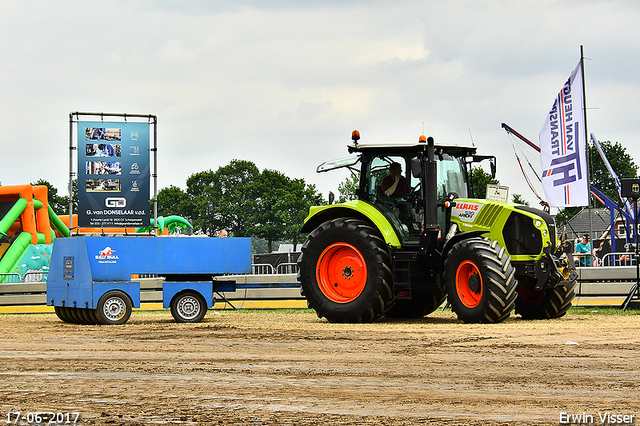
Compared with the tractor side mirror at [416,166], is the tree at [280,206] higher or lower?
higher

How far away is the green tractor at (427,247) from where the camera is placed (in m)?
12.3

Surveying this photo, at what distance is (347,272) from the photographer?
1347 centimetres

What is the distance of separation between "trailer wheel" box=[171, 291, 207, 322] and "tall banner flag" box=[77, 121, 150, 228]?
6264 mm

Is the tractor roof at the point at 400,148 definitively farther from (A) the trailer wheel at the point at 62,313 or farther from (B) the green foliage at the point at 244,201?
(B) the green foliage at the point at 244,201

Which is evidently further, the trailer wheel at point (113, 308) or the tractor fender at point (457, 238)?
the trailer wheel at point (113, 308)

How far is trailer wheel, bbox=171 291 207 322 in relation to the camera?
14.5 metres

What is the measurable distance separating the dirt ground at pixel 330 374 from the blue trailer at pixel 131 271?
5.51ft

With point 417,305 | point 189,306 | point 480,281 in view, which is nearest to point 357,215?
point 417,305

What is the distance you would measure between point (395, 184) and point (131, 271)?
465 cm

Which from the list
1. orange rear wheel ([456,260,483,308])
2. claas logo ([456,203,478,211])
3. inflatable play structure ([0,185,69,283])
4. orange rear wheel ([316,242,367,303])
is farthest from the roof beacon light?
inflatable play structure ([0,185,69,283])

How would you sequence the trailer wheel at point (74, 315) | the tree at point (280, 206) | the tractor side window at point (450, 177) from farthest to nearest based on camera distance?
the tree at point (280, 206) → the trailer wheel at point (74, 315) → the tractor side window at point (450, 177)

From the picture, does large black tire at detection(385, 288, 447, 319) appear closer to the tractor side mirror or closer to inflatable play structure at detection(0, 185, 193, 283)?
the tractor side mirror

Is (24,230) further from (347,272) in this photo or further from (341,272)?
(347,272)

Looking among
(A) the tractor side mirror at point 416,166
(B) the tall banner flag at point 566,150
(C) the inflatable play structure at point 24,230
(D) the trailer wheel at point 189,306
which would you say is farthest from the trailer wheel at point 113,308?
(C) the inflatable play structure at point 24,230
